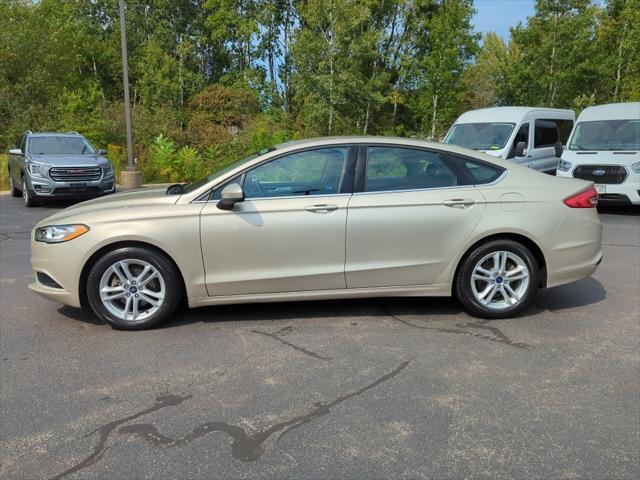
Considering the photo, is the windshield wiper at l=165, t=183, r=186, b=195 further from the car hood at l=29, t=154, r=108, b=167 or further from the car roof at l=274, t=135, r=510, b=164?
the car hood at l=29, t=154, r=108, b=167

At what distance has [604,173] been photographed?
11438mm

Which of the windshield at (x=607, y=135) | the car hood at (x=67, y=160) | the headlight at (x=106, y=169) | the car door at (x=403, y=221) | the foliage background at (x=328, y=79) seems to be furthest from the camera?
the foliage background at (x=328, y=79)

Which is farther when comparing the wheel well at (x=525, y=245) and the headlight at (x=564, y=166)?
the headlight at (x=564, y=166)

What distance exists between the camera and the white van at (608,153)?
1116cm

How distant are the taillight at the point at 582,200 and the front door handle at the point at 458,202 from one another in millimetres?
906

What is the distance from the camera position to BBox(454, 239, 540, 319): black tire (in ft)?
16.4

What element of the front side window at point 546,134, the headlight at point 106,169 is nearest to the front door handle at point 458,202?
the front side window at point 546,134

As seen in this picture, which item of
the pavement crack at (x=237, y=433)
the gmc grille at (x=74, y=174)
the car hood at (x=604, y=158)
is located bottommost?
the pavement crack at (x=237, y=433)

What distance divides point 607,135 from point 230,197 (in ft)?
33.8

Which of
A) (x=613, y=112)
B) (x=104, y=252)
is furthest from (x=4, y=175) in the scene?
(x=613, y=112)

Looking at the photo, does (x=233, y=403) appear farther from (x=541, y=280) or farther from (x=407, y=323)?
(x=541, y=280)

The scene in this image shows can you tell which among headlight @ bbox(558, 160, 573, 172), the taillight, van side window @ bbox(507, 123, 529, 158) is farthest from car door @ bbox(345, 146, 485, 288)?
van side window @ bbox(507, 123, 529, 158)

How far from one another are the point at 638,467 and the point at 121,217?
3881mm

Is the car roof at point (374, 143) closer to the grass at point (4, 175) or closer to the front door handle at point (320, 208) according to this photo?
the front door handle at point (320, 208)
